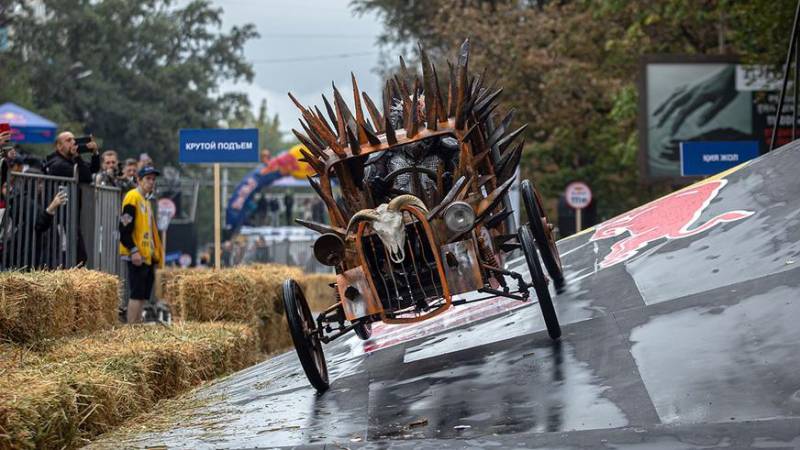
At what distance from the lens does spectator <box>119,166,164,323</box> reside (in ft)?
53.9

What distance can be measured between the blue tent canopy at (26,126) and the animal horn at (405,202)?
16096 millimetres

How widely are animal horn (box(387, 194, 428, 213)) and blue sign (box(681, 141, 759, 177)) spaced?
1550 centimetres

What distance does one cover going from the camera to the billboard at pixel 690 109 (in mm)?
27469

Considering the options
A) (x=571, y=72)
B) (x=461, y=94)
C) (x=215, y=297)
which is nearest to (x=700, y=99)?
(x=571, y=72)

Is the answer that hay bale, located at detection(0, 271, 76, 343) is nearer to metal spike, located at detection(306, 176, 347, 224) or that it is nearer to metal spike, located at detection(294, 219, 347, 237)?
Answer: metal spike, located at detection(294, 219, 347, 237)

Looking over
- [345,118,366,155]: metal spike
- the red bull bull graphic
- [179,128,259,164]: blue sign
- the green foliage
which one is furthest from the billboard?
the red bull bull graphic

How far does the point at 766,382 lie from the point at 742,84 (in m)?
18.5

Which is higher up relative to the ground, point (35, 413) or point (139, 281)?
point (139, 281)

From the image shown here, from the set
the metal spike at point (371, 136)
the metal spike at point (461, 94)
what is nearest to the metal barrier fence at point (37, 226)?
the metal spike at point (371, 136)

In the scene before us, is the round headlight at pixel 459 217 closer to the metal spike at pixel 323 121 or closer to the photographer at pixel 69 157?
the metal spike at pixel 323 121

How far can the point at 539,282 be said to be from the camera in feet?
32.3

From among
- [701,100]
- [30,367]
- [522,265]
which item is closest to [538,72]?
[701,100]

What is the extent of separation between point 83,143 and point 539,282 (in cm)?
758

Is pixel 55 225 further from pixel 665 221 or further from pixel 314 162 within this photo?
pixel 665 221
